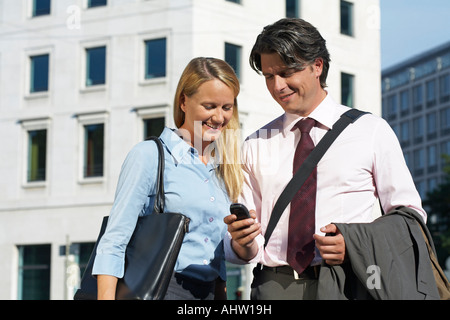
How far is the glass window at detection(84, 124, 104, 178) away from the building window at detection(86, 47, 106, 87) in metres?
1.56

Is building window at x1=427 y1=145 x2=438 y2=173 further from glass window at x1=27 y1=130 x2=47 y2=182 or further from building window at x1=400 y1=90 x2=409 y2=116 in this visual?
glass window at x1=27 y1=130 x2=47 y2=182

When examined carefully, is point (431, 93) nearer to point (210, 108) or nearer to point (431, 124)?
point (431, 124)

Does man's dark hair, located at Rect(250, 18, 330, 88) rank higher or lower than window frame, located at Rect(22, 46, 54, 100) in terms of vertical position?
lower

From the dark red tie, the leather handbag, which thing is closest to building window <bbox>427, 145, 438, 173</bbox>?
the dark red tie

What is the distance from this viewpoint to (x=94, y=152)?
86.9ft

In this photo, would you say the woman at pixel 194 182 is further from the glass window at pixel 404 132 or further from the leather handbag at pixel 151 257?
the glass window at pixel 404 132

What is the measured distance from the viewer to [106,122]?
26641mm

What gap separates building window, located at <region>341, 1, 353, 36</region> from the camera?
29312 millimetres

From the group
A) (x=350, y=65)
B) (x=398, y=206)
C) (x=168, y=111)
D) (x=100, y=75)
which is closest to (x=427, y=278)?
(x=398, y=206)

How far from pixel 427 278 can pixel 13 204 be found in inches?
1023

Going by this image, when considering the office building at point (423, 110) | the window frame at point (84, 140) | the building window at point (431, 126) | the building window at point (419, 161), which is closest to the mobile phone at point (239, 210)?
the window frame at point (84, 140)

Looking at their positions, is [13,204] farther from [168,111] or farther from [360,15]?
[360,15]

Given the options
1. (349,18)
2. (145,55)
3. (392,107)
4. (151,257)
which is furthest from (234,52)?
(392,107)
